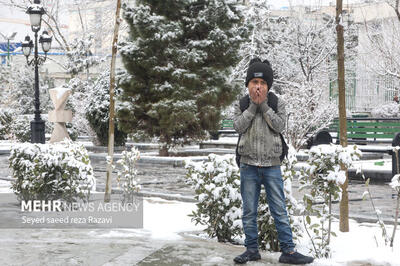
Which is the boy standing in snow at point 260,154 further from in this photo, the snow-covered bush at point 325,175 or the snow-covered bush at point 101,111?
the snow-covered bush at point 101,111

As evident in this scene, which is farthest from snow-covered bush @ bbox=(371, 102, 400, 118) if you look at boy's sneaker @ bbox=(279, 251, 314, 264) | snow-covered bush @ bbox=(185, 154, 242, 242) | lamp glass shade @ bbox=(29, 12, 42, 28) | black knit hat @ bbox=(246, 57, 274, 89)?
boy's sneaker @ bbox=(279, 251, 314, 264)

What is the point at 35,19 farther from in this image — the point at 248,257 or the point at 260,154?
the point at 248,257

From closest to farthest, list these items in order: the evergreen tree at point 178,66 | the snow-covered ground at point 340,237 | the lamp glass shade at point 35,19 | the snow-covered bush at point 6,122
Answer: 1. the snow-covered ground at point 340,237
2. the lamp glass shade at point 35,19
3. the evergreen tree at point 178,66
4. the snow-covered bush at point 6,122

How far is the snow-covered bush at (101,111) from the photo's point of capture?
2421 centimetres

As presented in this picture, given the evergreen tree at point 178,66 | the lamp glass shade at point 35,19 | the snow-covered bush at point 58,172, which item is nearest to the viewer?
the snow-covered bush at point 58,172

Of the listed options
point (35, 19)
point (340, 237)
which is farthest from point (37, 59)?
point (340, 237)

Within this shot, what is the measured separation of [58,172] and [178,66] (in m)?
12.2

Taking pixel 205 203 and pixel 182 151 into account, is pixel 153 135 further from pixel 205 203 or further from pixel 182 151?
pixel 205 203

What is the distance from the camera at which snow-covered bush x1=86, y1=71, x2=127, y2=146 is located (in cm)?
2421

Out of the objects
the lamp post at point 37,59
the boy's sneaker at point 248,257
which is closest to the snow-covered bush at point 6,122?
the lamp post at point 37,59

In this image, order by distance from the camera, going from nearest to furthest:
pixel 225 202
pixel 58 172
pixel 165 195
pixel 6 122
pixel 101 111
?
pixel 225 202
pixel 58 172
pixel 165 195
pixel 101 111
pixel 6 122

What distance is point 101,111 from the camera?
24375 millimetres

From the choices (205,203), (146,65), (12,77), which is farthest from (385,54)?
(12,77)

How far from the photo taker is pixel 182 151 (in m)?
21.0
